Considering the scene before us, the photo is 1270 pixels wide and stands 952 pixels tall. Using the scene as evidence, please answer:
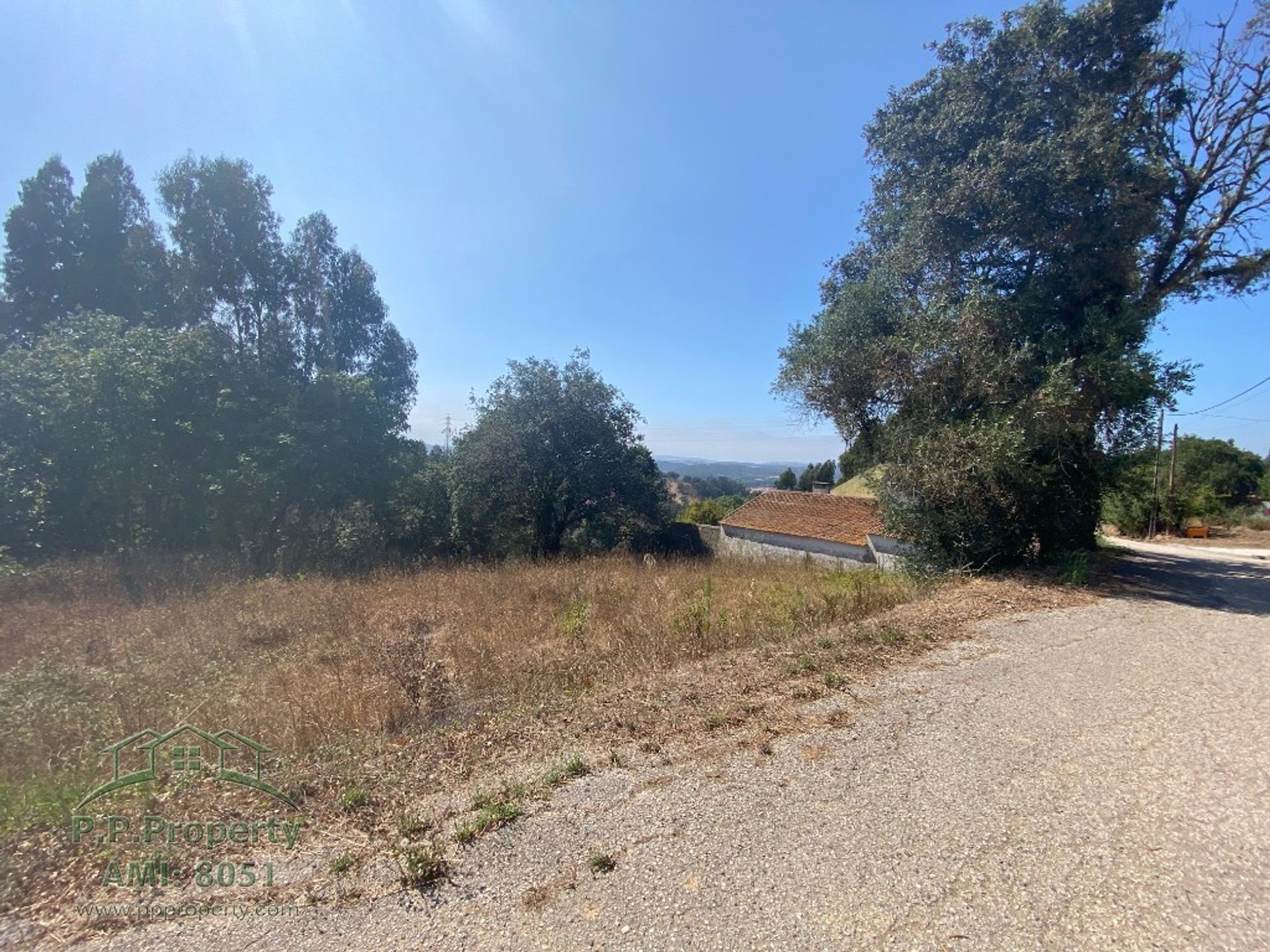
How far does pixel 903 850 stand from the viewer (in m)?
2.22

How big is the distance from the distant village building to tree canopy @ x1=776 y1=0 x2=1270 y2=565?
9013 mm

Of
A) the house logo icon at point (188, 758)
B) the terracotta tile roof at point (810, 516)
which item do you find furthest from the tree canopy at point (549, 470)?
the house logo icon at point (188, 758)

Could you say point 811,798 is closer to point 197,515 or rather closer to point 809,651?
point 809,651

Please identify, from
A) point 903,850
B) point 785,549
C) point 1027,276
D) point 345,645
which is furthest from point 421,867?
point 785,549

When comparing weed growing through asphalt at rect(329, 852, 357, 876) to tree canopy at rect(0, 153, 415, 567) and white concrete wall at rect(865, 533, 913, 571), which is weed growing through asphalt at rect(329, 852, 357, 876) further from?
white concrete wall at rect(865, 533, 913, 571)

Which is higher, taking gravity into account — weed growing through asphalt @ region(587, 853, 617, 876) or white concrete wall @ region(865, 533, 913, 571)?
weed growing through asphalt @ region(587, 853, 617, 876)

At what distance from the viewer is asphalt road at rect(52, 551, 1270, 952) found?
A: 1.85 metres

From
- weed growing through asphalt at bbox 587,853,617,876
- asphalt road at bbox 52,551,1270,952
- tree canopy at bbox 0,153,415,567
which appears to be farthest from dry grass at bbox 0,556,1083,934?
tree canopy at bbox 0,153,415,567

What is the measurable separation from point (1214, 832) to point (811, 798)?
68.5 inches

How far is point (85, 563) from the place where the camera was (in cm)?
959

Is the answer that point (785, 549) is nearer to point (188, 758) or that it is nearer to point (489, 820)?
point (489, 820)

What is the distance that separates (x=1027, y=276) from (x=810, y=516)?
14807 millimetres

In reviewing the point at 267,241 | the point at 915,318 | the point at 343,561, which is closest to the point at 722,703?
the point at 915,318

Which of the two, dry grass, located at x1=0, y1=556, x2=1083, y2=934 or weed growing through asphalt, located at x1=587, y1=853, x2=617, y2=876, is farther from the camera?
dry grass, located at x1=0, y1=556, x2=1083, y2=934
